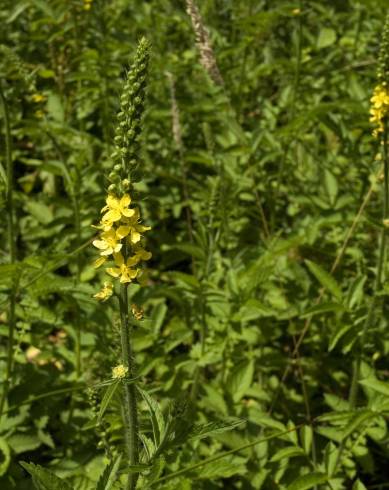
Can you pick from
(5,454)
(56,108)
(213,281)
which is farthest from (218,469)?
(56,108)

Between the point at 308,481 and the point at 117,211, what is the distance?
1746mm

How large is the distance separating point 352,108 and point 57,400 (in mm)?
2522

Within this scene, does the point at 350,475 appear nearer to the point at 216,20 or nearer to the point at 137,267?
the point at 137,267

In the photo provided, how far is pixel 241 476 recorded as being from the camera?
11.5 feet

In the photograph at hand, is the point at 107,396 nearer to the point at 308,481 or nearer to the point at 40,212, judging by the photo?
the point at 308,481

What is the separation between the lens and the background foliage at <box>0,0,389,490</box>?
10.7ft

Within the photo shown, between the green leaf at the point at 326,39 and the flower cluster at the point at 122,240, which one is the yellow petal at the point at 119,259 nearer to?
the flower cluster at the point at 122,240

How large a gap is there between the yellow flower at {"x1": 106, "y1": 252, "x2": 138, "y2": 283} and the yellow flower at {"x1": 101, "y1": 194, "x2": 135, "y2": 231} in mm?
106

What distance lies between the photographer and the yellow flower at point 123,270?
6.38ft

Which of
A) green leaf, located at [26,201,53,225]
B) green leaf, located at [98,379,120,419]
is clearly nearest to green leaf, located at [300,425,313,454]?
green leaf, located at [98,379,120,419]

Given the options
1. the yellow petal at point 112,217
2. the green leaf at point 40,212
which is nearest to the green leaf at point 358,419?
the yellow petal at point 112,217

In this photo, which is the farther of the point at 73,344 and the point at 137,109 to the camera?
the point at 73,344

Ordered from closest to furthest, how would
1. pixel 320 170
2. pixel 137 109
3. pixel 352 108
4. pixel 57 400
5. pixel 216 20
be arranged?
1. pixel 137 109
2. pixel 57 400
3. pixel 352 108
4. pixel 320 170
5. pixel 216 20

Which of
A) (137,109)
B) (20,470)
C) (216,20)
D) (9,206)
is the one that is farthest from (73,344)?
(216,20)
